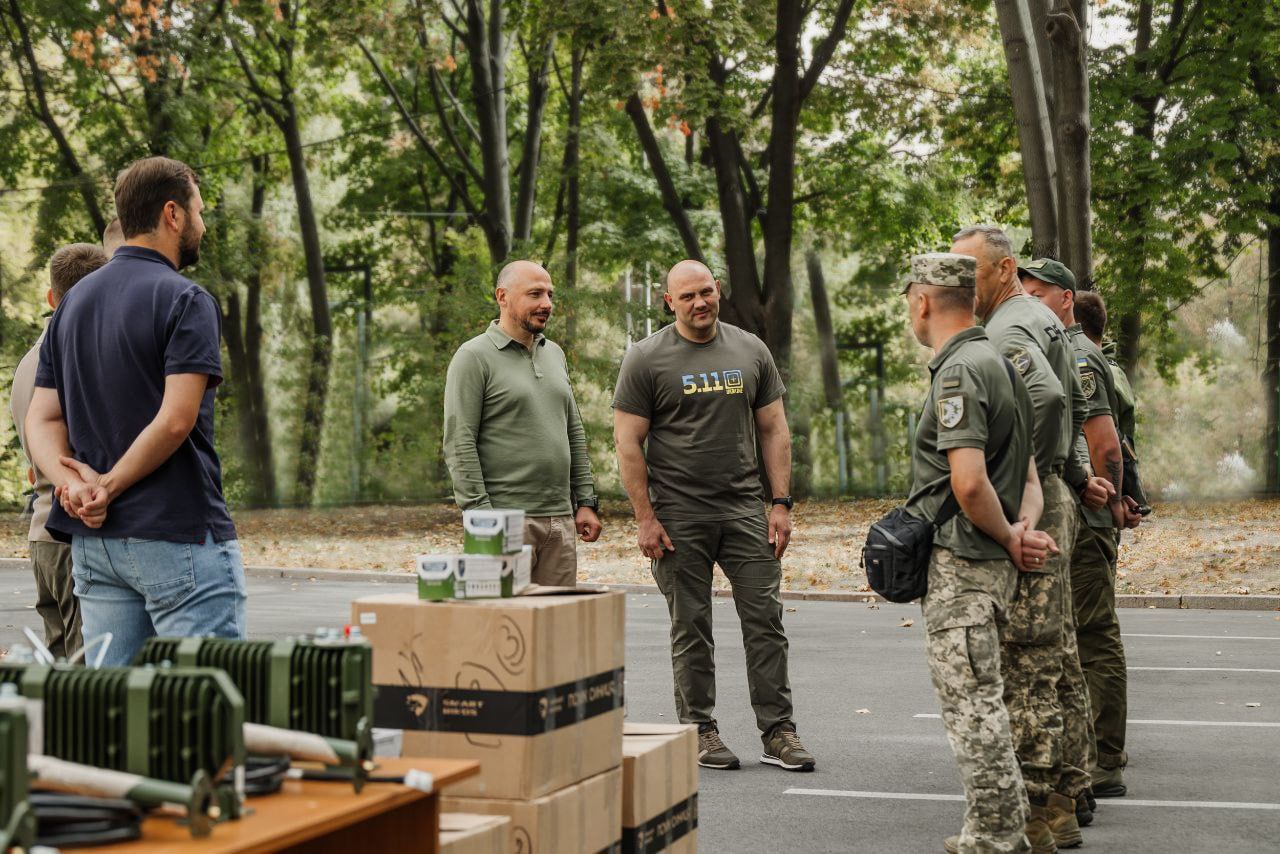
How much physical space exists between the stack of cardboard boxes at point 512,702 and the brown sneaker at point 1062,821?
2203 mm

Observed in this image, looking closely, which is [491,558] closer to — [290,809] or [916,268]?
[290,809]

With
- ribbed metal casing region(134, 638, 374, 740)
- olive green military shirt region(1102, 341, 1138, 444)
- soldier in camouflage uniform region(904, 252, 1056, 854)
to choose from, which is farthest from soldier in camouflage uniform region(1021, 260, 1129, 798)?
ribbed metal casing region(134, 638, 374, 740)

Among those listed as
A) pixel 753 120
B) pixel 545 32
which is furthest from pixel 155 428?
pixel 753 120

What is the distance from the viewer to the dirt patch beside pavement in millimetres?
15578

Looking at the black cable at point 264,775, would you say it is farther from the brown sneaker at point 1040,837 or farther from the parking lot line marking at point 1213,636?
the parking lot line marking at point 1213,636

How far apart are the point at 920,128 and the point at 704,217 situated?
4514 mm

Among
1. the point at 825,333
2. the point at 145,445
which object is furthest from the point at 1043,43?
the point at 825,333

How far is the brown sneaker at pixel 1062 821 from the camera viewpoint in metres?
5.49

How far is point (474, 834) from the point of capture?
3.33 m

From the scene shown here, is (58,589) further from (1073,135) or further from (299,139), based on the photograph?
(299,139)

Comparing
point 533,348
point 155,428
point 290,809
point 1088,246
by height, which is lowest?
point 290,809

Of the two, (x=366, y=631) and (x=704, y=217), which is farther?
(x=704, y=217)

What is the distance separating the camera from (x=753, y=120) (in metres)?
24.5

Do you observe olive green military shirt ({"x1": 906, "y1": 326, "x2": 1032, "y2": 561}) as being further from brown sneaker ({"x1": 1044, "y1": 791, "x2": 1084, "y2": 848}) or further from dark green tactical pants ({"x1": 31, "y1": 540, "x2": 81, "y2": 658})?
dark green tactical pants ({"x1": 31, "y1": 540, "x2": 81, "y2": 658})
